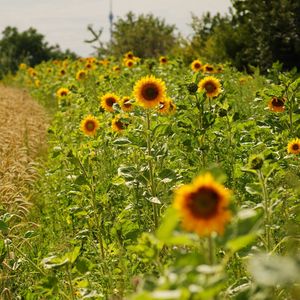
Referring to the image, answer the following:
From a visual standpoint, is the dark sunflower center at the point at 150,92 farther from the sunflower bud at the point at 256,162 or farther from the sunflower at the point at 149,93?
the sunflower bud at the point at 256,162

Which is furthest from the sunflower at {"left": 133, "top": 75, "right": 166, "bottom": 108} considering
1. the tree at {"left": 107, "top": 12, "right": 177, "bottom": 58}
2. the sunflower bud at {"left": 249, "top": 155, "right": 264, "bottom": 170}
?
the tree at {"left": 107, "top": 12, "right": 177, "bottom": 58}

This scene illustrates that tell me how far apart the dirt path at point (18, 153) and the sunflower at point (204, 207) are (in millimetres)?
2573

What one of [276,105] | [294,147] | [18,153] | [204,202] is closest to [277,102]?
[276,105]

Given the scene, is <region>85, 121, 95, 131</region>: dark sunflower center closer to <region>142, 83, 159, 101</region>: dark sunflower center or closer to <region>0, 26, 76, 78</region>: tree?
<region>142, 83, 159, 101</region>: dark sunflower center

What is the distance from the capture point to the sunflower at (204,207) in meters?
1.57

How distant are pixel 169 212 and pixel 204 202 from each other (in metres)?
0.10

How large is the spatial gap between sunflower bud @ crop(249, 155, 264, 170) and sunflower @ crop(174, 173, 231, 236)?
104cm

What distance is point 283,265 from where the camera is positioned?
137cm

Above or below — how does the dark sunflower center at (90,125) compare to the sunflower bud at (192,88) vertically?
below

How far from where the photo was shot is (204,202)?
5.21 ft

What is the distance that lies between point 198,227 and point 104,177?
3.18 metres

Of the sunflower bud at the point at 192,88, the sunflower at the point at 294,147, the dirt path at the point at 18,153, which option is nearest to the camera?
the sunflower at the point at 294,147

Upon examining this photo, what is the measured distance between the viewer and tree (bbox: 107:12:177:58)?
1061 inches

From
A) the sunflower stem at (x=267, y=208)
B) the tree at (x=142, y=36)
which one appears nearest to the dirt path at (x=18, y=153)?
the sunflower stem at (x=267, y=208)
